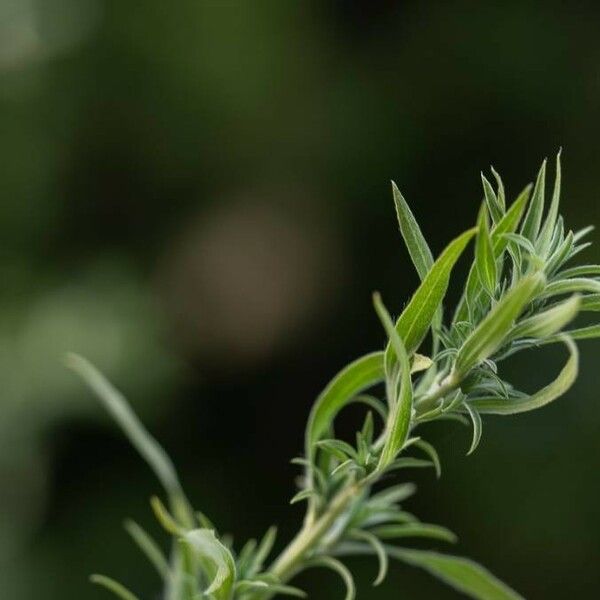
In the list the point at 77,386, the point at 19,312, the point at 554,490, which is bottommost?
the point at 554,490

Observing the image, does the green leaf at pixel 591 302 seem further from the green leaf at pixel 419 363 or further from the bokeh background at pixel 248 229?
the bokeh background at pixel 248 229

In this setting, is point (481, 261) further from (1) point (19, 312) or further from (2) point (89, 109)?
(2) point (89, 109)

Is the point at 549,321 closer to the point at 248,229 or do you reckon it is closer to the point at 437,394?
the point at 437,394

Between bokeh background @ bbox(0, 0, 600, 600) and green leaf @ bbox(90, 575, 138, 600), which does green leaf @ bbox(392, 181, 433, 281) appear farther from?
bokeh background @ bbox(0, 0, 600, 600)

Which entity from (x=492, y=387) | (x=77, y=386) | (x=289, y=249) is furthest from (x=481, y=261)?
(x=289, y=249)

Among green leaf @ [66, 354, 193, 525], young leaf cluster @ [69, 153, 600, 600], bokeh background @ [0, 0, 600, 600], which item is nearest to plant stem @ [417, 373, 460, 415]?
young leaf cluster @ [69, 153, 600, 600]
